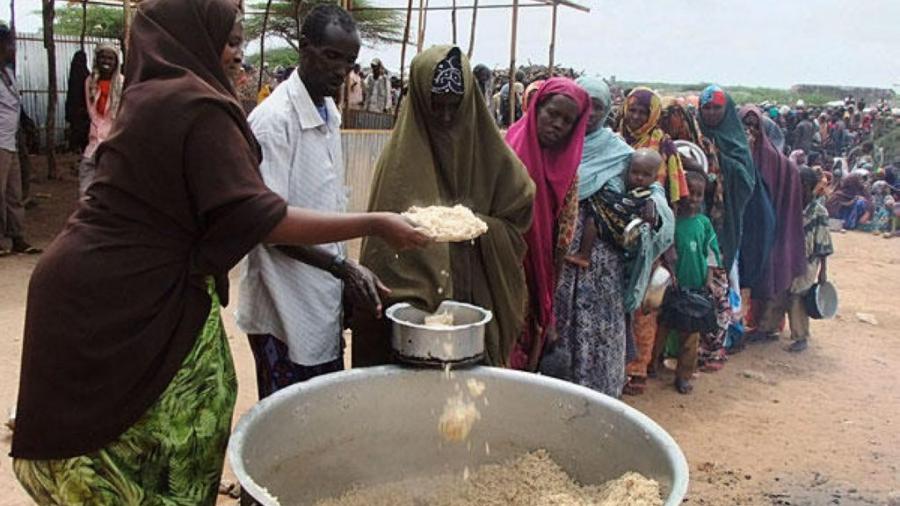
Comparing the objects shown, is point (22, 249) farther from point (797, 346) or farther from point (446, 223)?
point (797, 346)

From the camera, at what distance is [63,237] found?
159 centimetres

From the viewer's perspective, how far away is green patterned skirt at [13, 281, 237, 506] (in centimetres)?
165

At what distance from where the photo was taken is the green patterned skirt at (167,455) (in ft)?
5.40

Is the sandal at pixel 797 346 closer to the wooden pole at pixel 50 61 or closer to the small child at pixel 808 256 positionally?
the small child at pixel 808 256

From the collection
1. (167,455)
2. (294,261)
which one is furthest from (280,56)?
(167,455)

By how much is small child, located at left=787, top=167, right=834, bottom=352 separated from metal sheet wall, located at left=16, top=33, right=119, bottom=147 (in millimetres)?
10269

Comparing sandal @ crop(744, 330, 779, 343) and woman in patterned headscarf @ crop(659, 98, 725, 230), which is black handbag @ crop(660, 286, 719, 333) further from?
sandal @ crop(744, 330, 779, 343)

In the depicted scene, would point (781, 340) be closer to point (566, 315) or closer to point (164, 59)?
point (566, 315)

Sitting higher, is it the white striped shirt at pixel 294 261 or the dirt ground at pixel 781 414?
the white striped shirt at pixel 294 261

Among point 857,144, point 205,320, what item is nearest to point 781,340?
point 205,320

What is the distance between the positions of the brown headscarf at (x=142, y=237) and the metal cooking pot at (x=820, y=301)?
219 inches

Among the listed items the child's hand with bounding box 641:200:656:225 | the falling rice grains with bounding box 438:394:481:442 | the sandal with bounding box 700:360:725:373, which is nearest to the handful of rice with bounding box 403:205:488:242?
the falling rice grains with bounding box 438:394:481:442

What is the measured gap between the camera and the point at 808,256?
6195mm

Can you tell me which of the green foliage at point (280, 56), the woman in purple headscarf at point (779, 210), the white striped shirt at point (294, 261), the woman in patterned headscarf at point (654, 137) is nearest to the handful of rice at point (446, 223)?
the white striped shirt at point (294, 261)
